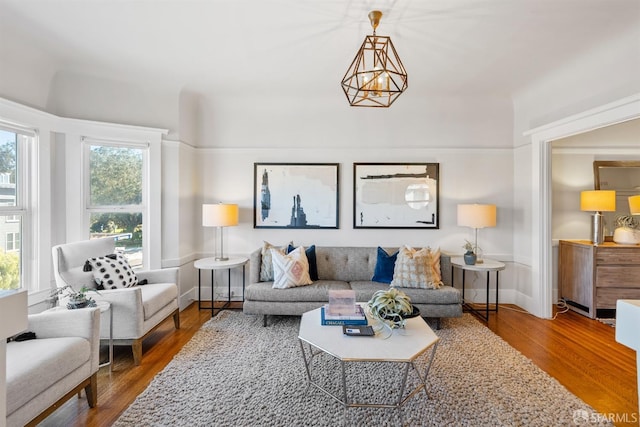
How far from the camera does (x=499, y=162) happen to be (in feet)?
13.0

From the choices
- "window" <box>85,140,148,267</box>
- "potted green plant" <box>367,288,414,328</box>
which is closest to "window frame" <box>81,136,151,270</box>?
"window" <box>85,140,148,267</box>

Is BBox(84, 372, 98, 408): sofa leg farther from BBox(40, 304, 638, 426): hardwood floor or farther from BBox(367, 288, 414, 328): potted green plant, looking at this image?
BBox(367, 288, 414, 328): potted green plant

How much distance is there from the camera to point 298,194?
13.1ft

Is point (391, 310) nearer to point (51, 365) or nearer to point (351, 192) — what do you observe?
point (51, 365)

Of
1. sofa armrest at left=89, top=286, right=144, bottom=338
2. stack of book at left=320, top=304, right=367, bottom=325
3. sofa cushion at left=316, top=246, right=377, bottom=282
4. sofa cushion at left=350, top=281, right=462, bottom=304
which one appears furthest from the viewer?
sofa cushion at left=316, top=246, right=377, bottom=282

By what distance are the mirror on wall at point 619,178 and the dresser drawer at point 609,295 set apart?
938mm

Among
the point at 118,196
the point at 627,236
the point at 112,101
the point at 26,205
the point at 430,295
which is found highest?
the point at 112,101

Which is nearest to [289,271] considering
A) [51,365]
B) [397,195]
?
[397,195]

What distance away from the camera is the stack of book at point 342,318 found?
7.09ft

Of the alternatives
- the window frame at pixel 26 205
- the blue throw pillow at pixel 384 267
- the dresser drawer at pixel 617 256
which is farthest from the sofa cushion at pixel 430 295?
the window frame at pixel 26 205

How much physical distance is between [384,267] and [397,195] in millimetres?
1060

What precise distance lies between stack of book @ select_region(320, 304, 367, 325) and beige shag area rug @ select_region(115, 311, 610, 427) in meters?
0.44

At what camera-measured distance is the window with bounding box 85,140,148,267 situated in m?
3.33

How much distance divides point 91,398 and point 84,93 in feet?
10.2
